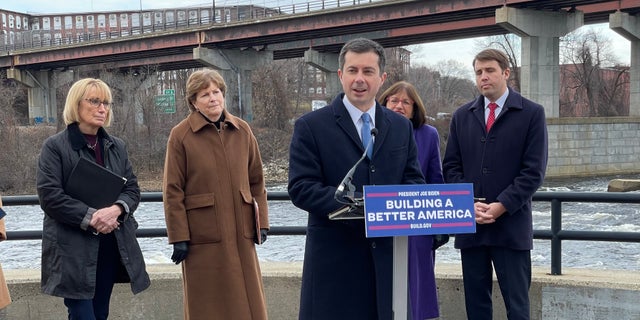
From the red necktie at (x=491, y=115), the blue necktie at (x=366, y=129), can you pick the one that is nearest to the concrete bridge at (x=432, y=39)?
the red necktie at (x=491, y=115)

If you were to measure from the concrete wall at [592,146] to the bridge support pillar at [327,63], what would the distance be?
18.5m

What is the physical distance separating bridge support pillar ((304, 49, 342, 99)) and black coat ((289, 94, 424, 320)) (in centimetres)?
4952

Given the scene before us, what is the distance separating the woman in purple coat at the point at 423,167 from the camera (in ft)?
14.6

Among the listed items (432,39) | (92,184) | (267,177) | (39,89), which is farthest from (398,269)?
(39,89)

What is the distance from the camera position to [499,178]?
4.32m

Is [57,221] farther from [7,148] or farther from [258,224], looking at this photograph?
[7,148]

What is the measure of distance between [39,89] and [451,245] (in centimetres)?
6295

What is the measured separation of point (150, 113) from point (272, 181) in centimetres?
1055

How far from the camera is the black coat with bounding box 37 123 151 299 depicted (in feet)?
13.7

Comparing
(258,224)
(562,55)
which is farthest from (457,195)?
(562,55)

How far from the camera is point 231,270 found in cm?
429

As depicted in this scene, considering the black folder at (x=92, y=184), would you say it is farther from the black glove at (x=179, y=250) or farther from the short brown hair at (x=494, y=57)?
the short brown hair at (x=494, y=57)

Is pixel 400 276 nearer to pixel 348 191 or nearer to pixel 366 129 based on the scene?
pixel 348 191

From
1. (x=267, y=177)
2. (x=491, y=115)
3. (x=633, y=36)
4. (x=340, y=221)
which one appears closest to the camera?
(x=340, y=221)
